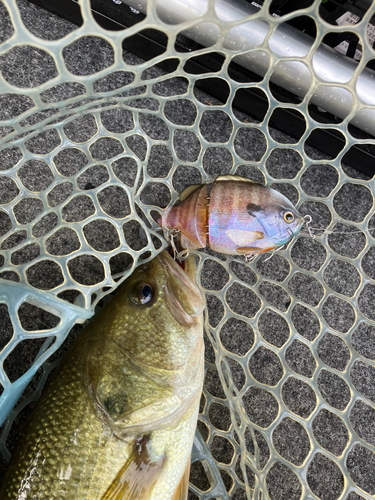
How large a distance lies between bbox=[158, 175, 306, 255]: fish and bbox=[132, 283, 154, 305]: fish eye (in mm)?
152

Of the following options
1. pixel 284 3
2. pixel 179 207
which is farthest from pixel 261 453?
pixel 284 3

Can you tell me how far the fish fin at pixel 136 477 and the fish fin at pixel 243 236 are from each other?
19.2 inches

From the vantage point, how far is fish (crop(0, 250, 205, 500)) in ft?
2.76

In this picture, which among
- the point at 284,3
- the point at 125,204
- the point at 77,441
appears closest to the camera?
the point at 77,441

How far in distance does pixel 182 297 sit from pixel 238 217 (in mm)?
218

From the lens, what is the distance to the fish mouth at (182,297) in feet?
2.88

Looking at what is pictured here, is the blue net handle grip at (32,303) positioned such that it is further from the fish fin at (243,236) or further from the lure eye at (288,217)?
the lure eye at (288,217)

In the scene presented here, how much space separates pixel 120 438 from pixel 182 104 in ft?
3.47

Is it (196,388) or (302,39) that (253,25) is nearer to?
(302,39)

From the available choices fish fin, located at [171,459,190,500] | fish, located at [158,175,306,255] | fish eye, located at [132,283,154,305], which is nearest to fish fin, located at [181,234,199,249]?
fish, located at [158,175,306,255]

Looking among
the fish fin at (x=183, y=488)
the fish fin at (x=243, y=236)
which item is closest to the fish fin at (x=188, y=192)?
the fish fin at (x=243, y=236)

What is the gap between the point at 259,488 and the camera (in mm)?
1074

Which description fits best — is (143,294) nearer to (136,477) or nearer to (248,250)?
(248,250)

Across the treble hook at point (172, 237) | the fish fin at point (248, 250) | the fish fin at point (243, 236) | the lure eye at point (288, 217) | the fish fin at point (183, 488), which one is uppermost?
the lure eye at point (288, 217)
